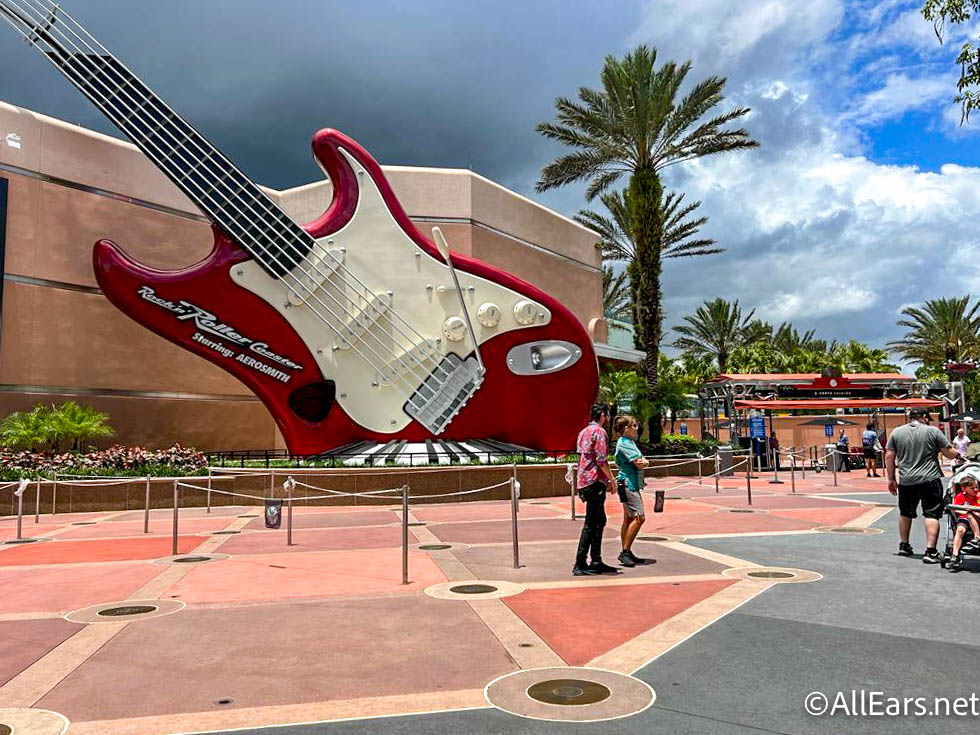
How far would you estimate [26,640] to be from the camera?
214 inches

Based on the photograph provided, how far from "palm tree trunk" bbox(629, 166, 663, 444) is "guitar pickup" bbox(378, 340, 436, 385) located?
33.9ft

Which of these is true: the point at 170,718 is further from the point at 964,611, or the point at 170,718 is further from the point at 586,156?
the point at 586,156

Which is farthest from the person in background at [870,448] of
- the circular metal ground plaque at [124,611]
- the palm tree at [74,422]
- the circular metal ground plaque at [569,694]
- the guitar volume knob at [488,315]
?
the palm tree at [74,422]

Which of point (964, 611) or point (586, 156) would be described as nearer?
point (964, 611)

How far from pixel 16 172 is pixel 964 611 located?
23690 mm

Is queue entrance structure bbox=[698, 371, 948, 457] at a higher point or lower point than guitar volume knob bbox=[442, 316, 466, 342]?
lower

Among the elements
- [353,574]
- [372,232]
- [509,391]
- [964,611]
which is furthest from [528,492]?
[964,611]

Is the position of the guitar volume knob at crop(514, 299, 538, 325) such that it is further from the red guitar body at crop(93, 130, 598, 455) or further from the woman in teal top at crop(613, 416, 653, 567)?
the woman in teal top at crop(613, 416, 653, 567)

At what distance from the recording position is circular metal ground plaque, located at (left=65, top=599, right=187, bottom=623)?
6.04m

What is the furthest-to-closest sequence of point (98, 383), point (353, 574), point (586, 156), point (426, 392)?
1. point (586, 156)
2. point (98, 383)
3. point (426, 392)
4. point (353, 574)

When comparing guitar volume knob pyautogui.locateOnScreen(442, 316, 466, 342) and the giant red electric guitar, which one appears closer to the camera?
the giant red electric guitar

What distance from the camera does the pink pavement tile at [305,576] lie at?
23.0 ft

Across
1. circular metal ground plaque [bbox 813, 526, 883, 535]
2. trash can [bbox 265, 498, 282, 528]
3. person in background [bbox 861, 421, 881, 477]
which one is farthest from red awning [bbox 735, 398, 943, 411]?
trash can [bbox 265, 498, 282, 528]

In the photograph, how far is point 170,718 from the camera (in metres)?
3.91
